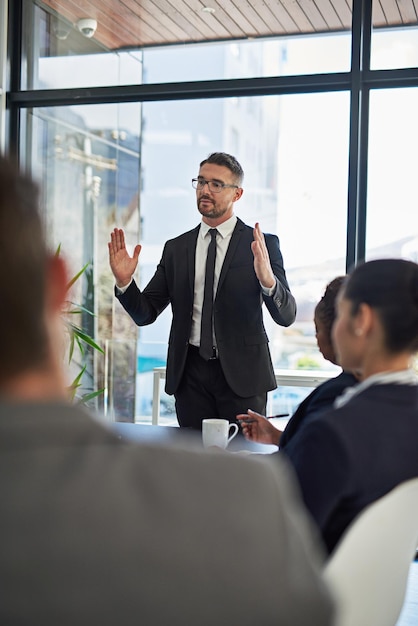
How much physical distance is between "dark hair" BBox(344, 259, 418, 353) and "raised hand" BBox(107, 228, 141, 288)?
199cm

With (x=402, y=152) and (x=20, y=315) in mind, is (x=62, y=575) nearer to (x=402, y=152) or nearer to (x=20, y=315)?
(x=20, y=315)

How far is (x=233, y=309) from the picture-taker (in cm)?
343

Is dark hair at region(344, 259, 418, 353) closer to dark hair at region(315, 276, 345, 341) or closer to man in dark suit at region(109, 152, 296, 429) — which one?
Result: dark hair at region(315, 276, 345, 341)

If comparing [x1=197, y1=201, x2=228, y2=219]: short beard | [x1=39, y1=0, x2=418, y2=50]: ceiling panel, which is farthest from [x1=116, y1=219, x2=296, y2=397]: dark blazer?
[x1=39, y1=0, x2=418, y2=50]: ceiling panel

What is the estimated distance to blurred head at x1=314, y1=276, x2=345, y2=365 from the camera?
2.06 m

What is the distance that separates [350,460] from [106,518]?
2.46ft

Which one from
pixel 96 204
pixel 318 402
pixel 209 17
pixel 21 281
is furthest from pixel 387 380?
pixel 96 204

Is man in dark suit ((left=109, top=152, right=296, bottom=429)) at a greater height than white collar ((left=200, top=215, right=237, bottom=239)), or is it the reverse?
white collar ((left=200, top=215, right=237, bottom=239))

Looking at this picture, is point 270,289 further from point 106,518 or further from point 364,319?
point 106,518

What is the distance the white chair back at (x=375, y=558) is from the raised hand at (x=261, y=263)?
2006mm

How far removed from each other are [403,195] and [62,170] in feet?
7.08

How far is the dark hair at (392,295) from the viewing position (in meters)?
1.46

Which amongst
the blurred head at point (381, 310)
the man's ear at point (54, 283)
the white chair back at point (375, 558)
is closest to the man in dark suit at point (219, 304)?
the blurred head at point (381, 310)

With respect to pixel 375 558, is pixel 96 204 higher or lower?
higher
